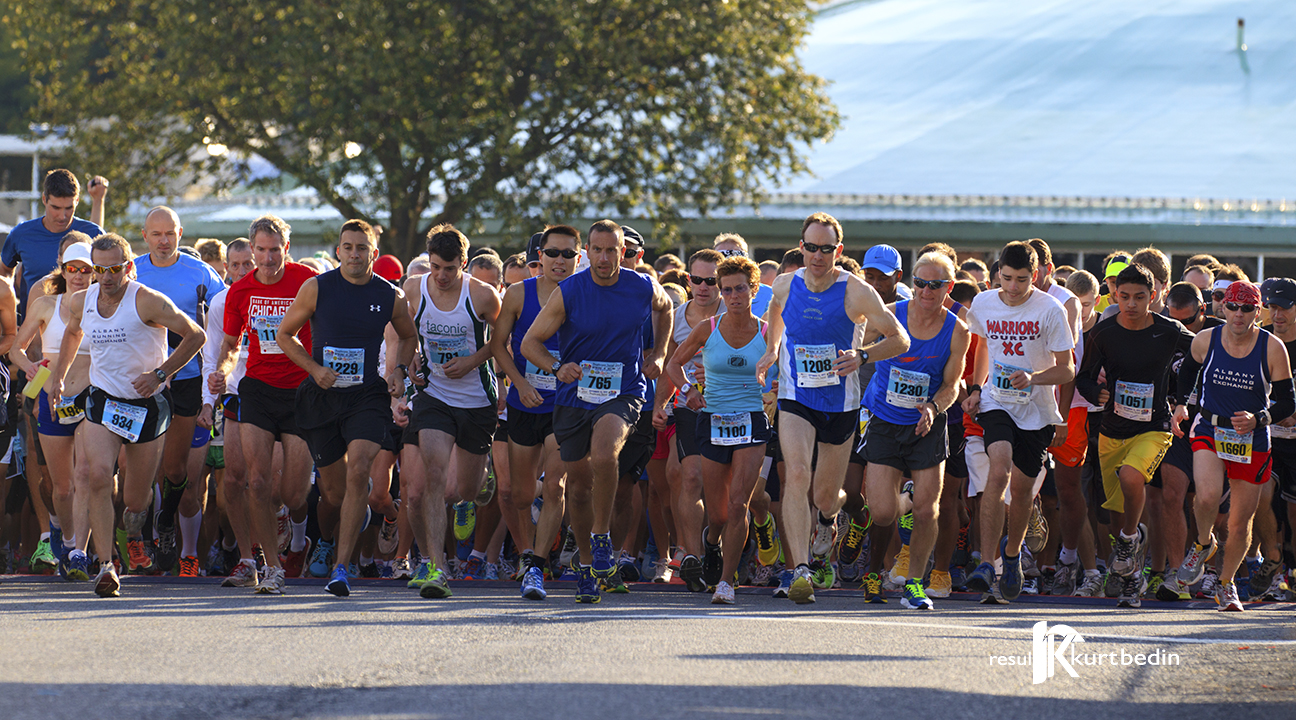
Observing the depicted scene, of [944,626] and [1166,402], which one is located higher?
[1166,402]

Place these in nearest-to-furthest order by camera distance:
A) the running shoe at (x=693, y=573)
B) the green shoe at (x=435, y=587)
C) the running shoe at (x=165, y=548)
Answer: the green shoe at (x=435, y=587), the running shoe at (x=693, y=573), the running shoe at (x=165, y=548)

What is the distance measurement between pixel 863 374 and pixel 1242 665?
3.69 metres

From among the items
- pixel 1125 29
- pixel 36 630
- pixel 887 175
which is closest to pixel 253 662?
pixel 36 630

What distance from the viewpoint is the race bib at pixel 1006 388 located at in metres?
9.27

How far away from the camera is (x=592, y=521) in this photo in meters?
9.14

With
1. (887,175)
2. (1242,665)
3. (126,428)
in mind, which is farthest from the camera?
(887,175)

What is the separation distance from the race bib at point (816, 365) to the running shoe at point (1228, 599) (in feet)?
8.66

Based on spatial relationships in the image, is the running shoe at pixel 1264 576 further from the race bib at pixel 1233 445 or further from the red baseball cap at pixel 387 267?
the red baseball cap at pixel 387 267

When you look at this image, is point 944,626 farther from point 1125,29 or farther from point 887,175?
point 1125,29

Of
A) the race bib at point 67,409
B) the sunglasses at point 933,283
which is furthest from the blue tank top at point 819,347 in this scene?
→ the race bib at point 67,409

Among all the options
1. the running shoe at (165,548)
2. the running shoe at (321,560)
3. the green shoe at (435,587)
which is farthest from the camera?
the running shoe at (165,548)

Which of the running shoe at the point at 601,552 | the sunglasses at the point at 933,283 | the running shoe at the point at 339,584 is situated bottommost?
the running shoe at the point at 339,584

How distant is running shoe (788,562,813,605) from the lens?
8539 millimetres

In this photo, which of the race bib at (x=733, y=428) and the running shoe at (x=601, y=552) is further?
the race bib at (x=733, y=428)
